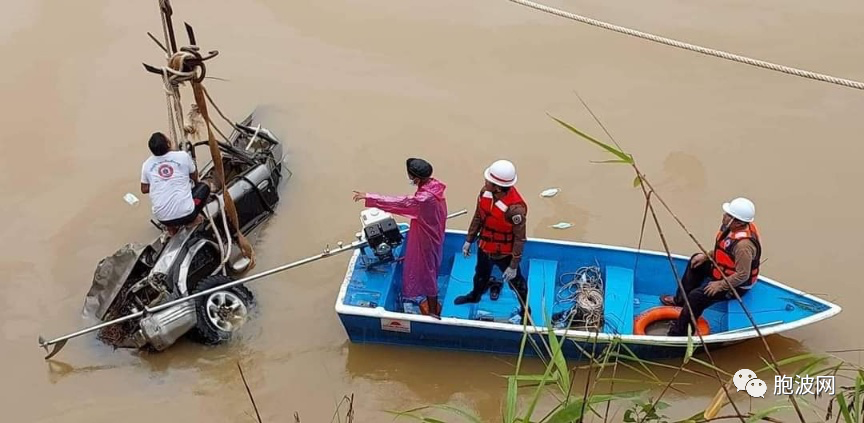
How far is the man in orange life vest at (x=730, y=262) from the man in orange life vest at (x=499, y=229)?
1089 mm

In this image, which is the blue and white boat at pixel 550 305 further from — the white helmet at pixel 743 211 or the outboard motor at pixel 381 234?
the white helmet at pixel 743 211

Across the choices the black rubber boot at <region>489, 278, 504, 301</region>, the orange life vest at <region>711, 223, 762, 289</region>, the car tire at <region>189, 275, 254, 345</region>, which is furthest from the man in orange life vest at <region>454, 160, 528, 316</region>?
the car tire at <region>189, 275, 254, 345</region>

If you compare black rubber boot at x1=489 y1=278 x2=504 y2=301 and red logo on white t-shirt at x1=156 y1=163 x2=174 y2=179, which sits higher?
red logo on white t-shirt at x1=156 y1=163 x2=174 y2=179

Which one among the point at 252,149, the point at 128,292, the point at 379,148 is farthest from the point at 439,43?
the point at 128,292

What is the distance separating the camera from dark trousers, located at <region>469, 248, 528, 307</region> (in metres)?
5.56

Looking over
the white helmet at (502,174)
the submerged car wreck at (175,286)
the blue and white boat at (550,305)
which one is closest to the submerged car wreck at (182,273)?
the submerged car wreck at (175,286)

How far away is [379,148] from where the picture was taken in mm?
7828

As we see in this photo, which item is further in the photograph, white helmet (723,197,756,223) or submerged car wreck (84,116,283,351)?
submerged car wreck (84,116,283,351)

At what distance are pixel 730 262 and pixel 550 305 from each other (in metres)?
1.25

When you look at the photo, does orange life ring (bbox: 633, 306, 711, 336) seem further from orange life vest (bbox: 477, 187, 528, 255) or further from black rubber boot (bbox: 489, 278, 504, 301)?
orange life vest (bbox: 477, 187, 528, 255)

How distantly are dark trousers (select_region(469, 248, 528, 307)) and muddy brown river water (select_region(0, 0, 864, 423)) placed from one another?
477 millimetres

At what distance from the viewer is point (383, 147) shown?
309 inches

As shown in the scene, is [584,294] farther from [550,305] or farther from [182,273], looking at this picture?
[182,273]

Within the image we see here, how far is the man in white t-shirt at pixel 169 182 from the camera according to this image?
5844 mm
